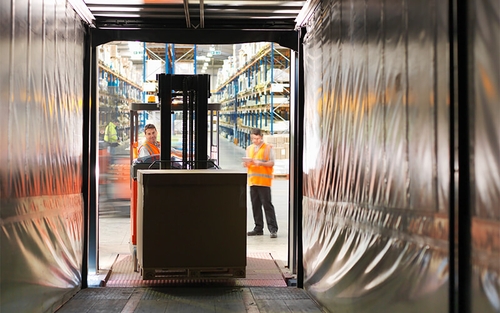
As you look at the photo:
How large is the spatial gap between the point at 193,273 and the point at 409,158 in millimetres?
3872

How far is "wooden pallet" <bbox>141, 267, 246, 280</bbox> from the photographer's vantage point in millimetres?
6531

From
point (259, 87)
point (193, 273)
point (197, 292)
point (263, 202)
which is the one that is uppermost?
point (259, 87)

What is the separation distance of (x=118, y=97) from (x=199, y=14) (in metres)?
13.4

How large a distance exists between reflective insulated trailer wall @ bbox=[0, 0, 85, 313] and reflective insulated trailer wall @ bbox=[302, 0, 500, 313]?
2340mm

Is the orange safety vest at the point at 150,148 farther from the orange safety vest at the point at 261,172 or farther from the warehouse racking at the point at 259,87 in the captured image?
the warehouse racking at the point at 259,87

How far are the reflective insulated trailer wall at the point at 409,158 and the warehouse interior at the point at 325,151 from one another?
10 millimetres

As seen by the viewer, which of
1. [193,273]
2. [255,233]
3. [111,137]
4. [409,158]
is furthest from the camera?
[111,137]

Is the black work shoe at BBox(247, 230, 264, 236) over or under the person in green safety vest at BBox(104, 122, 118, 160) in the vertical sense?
under

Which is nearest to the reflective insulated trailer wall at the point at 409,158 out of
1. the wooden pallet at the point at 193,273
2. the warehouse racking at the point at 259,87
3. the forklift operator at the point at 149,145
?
the wooden pallet at the point at 193,273

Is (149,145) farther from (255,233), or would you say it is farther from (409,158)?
(409,158)

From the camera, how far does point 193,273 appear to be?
6.57m

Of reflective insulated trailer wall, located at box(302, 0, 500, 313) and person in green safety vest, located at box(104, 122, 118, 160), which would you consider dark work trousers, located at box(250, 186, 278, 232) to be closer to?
reflective insulated trailer wall, located at box(302, 0, 500, 313)

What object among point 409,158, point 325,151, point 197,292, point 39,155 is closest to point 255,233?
point 197,292

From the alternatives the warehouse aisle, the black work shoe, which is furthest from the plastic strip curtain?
the black work shoe
